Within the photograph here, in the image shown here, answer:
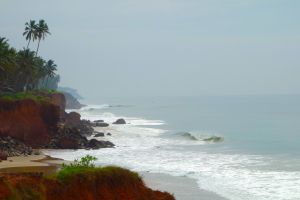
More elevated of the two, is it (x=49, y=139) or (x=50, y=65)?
(x=50, y=65)

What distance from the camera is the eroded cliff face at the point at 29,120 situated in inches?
1848

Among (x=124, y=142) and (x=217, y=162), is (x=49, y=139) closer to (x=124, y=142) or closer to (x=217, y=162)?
(x=124, y=142)

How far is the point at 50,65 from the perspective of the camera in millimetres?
76938

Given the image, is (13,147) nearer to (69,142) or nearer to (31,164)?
(69,142)

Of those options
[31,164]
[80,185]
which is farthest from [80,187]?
[31,164]

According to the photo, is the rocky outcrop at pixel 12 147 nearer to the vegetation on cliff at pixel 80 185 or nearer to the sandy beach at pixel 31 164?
the sandy beach at pixel 31 164

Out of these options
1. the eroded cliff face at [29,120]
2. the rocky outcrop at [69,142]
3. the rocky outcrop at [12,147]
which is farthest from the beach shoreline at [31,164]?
the rocky outcrop at [69,142]

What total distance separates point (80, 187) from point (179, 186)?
51.8 feet

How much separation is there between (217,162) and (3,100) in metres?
21.9

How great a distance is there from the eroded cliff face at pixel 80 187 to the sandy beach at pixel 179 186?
915 centimetres

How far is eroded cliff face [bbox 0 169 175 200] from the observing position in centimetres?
1455

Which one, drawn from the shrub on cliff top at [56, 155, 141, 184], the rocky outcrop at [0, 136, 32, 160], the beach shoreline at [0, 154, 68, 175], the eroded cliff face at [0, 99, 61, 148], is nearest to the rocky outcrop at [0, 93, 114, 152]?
the eroded cliff face at [0, 99, 61, 148]

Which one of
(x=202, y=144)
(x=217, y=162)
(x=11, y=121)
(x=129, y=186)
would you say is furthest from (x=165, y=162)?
(x=129, y=186)

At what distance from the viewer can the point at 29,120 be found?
48.8m
